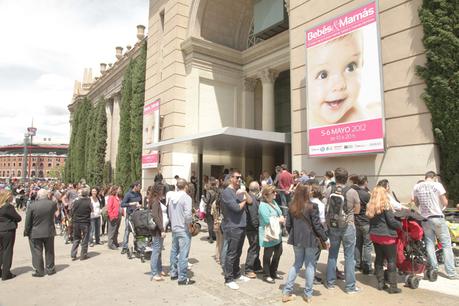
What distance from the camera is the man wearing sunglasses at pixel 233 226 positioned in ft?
20.2

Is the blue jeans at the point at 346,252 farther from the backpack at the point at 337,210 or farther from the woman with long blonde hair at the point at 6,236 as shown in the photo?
the woman with long blonde hair at the point at 6,236

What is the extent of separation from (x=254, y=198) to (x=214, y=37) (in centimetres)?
1666

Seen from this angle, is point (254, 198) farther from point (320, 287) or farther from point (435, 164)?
point (435, 164)

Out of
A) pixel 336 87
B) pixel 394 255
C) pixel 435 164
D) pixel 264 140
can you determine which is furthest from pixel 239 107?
pixel 394 255

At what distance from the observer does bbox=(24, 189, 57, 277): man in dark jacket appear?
7172mm

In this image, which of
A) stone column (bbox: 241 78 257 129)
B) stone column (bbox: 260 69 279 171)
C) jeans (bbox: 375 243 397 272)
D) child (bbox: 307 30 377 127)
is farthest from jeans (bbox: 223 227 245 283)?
stone column (bbox: 241 78 257 129)

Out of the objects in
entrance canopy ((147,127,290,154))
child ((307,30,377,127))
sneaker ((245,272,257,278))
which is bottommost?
sneaker ((245,272,257,278))

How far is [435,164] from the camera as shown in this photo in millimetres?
9086

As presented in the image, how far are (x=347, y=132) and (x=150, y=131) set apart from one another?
1299 cm

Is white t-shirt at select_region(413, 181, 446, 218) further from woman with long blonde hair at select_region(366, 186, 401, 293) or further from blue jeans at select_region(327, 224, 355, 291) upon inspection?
blue jeans at select_region(327, 224, 355, 291)

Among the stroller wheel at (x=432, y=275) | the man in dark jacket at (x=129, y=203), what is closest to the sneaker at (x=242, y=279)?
the stroller wheel at (x=432, y=275)

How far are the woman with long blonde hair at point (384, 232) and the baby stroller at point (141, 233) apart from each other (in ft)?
13.8

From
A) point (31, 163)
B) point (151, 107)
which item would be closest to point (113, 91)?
point (151, 107)

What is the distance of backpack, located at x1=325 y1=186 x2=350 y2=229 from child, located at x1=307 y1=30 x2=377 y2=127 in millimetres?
5367
